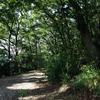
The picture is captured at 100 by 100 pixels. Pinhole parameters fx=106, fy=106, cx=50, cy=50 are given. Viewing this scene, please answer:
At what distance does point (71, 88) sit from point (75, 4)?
4.46 metres

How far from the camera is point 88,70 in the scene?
14.0ft

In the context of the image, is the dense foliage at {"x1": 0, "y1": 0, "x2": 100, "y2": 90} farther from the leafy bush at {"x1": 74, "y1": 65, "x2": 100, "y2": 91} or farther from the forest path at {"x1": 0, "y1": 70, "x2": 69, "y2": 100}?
the forest path at {"x1": 0, "y1": 70, "x2": 69, "y2": 100}

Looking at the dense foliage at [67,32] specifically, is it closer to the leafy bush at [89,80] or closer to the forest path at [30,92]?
the leafy bush at [89,80]

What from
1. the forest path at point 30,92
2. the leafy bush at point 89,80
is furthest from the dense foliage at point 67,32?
the forest path at point 30,92

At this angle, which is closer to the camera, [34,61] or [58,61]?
[58,61]

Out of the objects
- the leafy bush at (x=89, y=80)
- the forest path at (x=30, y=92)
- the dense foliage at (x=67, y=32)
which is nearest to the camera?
the leafy bush at (x=89, y=80)

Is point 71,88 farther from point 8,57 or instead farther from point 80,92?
point 8,57

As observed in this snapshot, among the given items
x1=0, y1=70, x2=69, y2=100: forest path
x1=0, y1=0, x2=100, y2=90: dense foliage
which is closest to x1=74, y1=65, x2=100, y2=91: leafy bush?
x1=0, y1=0, x2=100, y2=90: dense foliage

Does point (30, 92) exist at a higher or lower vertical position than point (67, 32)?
lower

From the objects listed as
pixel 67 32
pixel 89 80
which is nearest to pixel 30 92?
pixel 89 80

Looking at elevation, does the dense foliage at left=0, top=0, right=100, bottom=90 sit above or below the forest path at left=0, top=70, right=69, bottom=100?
above

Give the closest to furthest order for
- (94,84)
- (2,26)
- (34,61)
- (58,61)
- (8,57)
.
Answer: (94,84), (58,61), (8,57), (2,26), (34,61)

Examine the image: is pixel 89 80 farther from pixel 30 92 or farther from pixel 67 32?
pixel 67 32


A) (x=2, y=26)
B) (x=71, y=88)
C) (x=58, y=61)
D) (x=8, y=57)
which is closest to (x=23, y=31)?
(x=2, y=26)
